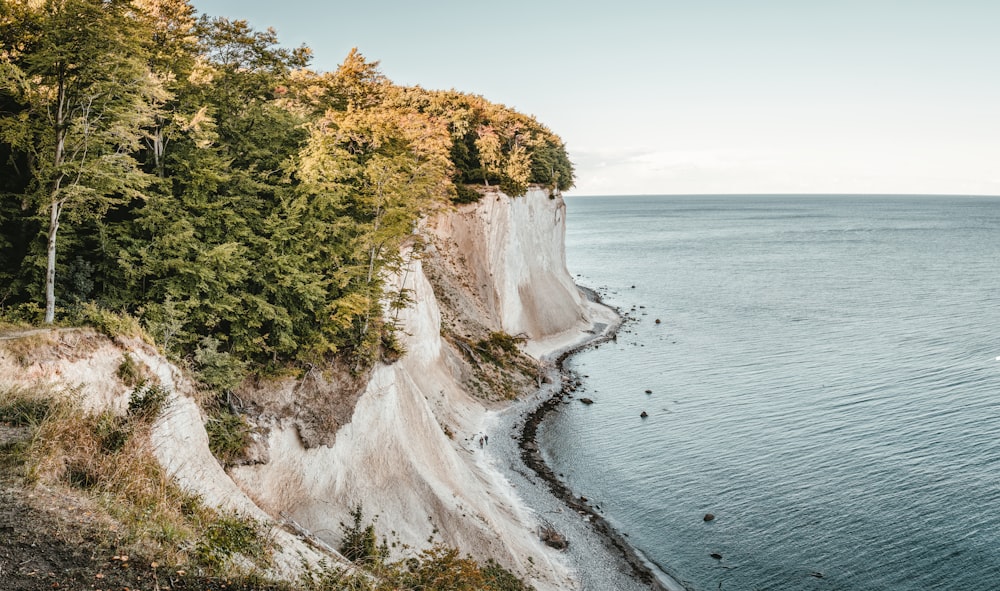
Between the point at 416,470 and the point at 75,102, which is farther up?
the point at 75,102

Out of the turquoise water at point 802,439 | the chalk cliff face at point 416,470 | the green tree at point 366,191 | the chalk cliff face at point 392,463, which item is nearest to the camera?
the chalk cliff face at point 392,463

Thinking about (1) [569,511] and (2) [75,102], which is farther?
(1) [569,511]

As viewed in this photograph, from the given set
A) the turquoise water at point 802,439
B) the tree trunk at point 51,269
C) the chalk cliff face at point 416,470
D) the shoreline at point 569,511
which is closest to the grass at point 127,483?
the tree trunk at point 51,269

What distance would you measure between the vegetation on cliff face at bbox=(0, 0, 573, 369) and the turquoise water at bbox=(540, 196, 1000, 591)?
18553 mm

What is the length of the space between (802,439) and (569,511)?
1701cm

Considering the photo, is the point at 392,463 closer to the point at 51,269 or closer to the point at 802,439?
the point at 51,269

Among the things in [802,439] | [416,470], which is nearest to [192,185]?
[416,470]

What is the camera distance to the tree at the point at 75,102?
17875 mm

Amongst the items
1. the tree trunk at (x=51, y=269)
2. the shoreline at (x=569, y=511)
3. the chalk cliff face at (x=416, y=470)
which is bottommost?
the shoreline at (x=569, y=511)

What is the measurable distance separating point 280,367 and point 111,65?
39.0ft

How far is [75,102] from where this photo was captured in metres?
19.0

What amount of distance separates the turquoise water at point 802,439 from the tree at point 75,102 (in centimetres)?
2757

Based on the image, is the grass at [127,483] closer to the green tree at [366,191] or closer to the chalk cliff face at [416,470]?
the chalk cliff face at [416,470]

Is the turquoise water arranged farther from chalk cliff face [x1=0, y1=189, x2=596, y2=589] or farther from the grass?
the grass
